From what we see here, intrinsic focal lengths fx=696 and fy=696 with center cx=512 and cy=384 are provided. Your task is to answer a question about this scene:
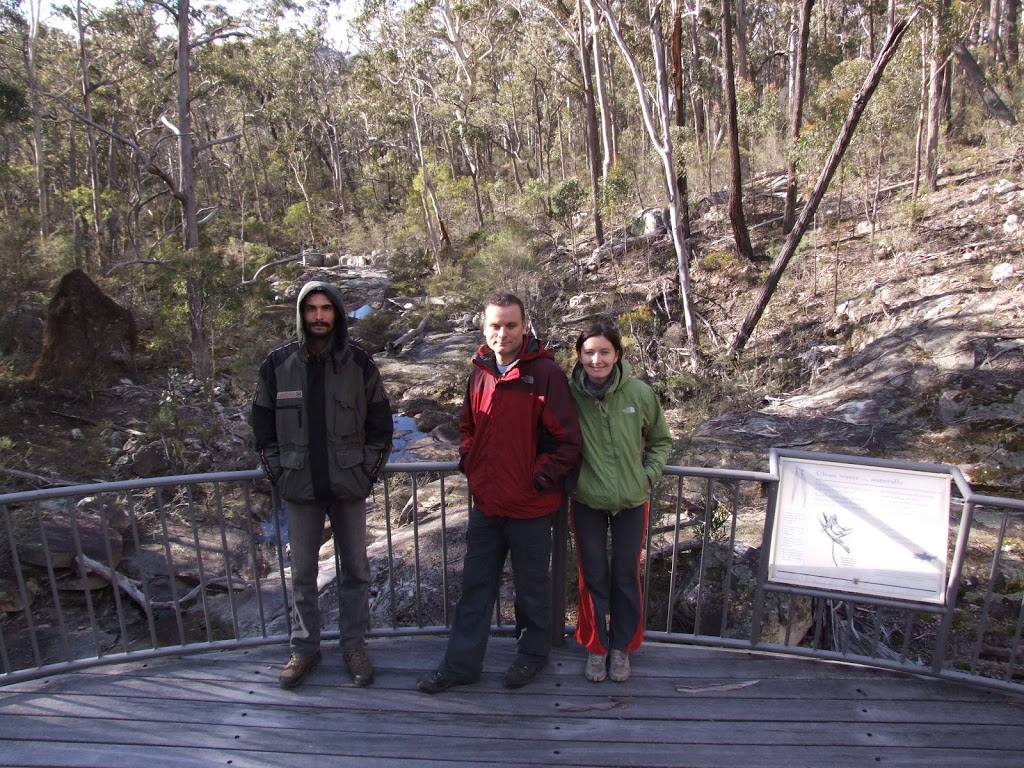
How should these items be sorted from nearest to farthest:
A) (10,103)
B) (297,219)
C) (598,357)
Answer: (598,357) → (10,103) → (297,219)

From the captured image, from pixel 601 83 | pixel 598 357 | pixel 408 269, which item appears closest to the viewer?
pixel 598 357

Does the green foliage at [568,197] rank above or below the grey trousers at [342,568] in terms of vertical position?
above

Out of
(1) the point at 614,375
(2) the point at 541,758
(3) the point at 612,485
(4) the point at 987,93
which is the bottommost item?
(2) the point at 541,758

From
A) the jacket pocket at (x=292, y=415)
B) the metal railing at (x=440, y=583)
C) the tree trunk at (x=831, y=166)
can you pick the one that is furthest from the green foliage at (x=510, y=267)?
the jacket pocket at (x=292, y=415)

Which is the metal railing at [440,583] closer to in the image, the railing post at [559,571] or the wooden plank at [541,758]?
the railing post at [559,571]

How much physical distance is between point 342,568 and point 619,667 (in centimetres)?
133

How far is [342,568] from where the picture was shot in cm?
318

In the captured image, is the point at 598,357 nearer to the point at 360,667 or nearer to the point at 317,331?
the point at 317,331

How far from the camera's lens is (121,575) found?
7.84 metres

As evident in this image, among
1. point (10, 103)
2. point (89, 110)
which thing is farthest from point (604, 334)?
point (89, 110)

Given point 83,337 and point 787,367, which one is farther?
point 83,337

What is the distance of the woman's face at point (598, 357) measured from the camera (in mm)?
2943

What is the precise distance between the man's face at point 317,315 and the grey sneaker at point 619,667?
1.93 metres

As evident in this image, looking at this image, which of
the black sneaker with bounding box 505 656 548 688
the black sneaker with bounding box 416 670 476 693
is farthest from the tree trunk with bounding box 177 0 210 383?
the black sneaker with bounding box 505 656 548 688
